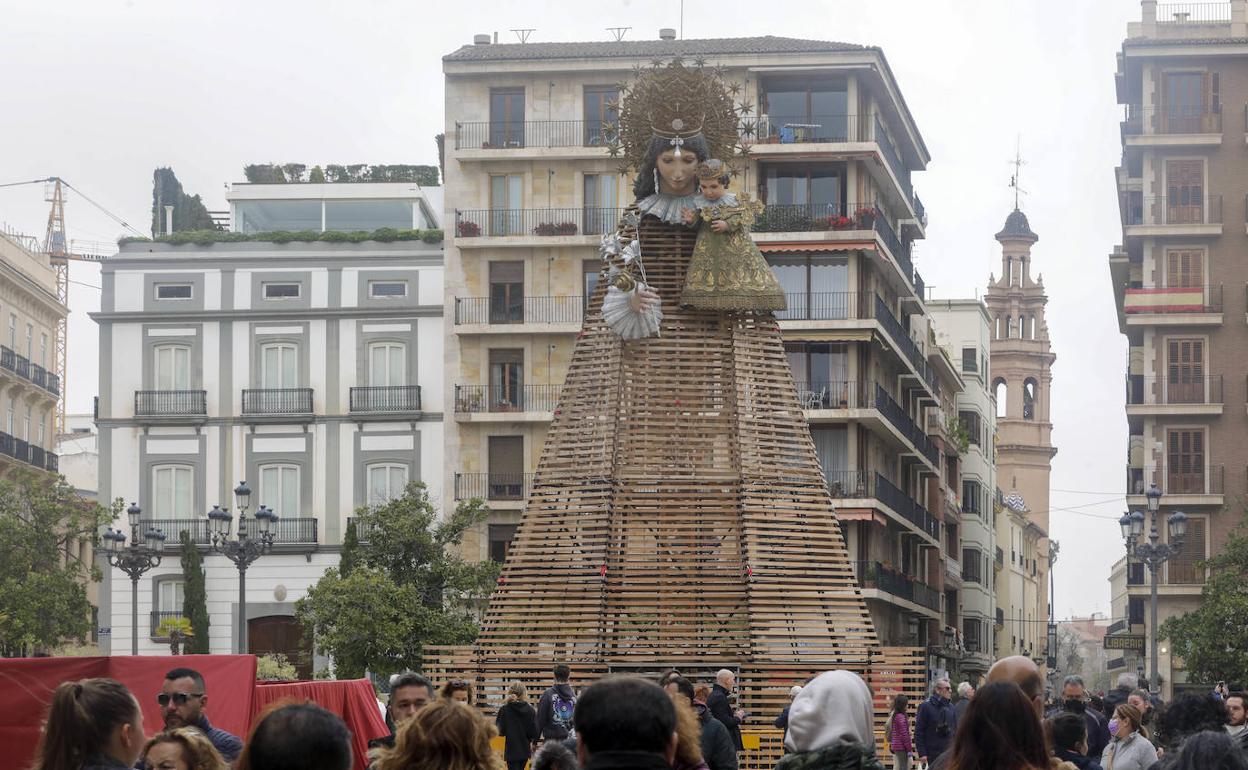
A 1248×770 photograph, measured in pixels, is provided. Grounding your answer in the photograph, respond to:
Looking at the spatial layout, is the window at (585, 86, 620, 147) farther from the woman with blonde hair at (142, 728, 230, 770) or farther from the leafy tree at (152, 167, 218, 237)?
the woman with blonde hair at (142, 728, 230, 770)

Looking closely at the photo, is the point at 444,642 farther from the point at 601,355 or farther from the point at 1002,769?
the point at 1002,769

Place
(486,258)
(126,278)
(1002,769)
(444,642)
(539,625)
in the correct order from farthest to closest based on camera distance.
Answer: (126,278)
(486,258)
(444,642)
(539,625)
(1002,769)

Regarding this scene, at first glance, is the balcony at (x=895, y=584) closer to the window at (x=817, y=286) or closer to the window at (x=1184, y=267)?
the window at (x=817, y=286)

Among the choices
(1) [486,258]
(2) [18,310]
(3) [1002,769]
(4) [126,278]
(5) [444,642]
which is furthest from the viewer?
(2) [18,310]

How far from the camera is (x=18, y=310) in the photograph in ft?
230

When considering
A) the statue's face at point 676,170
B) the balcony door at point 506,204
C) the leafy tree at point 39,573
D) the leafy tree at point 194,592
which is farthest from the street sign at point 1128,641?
the statue's face at point 676,170

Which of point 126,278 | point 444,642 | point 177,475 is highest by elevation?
point 126,278

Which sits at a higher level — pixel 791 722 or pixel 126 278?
pixel 126 278

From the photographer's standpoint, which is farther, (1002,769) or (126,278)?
(126,278)

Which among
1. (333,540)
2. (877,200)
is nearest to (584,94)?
(877,200)

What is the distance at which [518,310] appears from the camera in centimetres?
5438

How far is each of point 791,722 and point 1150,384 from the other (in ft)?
173

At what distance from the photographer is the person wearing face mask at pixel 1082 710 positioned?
573 inches

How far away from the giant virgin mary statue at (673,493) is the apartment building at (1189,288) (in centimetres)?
3536
